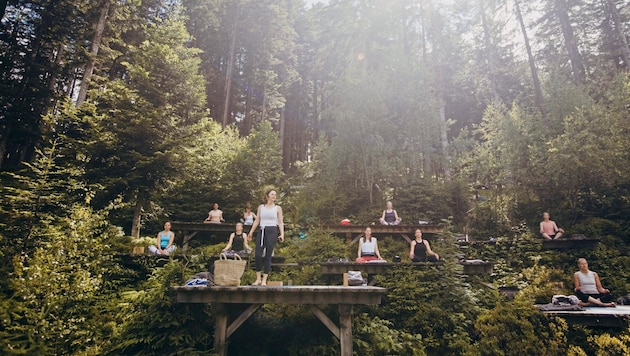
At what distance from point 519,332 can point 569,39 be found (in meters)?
20.0

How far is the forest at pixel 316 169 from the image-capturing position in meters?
5.82

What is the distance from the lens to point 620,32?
1778cm

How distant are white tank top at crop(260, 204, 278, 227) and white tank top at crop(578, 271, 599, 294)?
23.6 ft

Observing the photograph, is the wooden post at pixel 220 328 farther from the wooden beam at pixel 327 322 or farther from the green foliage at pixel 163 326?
the wooden beam at pixel 327 322

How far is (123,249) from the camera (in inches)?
383

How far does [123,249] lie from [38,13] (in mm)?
14128

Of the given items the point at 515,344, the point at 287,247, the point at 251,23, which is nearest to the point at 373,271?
the point at 515,344

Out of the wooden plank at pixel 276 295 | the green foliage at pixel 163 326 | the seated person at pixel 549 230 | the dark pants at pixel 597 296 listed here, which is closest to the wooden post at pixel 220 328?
the green foliage at pixel 163 326

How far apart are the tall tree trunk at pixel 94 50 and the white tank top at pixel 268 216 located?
12.3 m

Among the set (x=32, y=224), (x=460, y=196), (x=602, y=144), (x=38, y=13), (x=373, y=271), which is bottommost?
(x=373, y=271)

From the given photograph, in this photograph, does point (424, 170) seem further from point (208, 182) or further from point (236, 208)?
point (208, 182)

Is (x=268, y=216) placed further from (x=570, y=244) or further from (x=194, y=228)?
(x=570, y=244)

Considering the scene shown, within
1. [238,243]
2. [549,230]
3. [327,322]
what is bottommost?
[327,322]

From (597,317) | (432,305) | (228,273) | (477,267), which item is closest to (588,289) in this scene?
(597,317)
